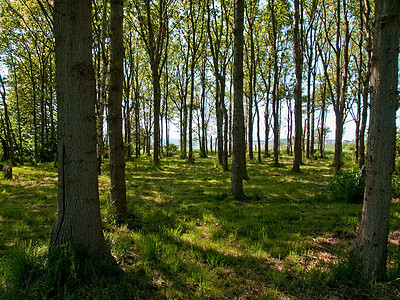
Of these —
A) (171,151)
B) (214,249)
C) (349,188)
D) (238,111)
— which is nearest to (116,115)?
(214,249)

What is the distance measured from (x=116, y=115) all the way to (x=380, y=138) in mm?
4231

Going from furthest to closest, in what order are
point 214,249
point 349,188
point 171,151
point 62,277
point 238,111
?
point 171,151
point 238,111
point 349,188
point 214,249
point 62,277

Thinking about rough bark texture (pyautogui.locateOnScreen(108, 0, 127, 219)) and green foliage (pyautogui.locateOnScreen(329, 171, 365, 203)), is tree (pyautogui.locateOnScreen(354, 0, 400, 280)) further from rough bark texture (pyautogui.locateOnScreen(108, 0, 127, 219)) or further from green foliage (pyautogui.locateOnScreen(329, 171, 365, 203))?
green foliage (pyautogui.locateOnScreen(329, 171, 365, 203))

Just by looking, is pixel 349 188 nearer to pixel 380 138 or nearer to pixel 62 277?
pixel 380 138

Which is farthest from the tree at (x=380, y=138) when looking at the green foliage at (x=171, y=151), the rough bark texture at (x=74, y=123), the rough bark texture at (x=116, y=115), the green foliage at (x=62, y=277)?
the green foliage at (x=171, y=151)

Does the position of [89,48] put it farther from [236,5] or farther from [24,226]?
[236,5]

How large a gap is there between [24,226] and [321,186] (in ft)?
29.6

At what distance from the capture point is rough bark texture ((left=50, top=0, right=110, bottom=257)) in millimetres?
2525

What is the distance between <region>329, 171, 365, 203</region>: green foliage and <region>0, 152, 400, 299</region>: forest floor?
1.22ft

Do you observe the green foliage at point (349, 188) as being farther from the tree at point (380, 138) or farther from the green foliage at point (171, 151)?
the green foliage at point (171, 151)

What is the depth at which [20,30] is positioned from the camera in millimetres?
14406

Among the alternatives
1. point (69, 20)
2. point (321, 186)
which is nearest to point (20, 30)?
point (69, 20)

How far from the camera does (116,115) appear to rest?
179 inches

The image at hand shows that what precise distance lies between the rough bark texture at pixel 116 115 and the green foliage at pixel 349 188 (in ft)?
18.8
